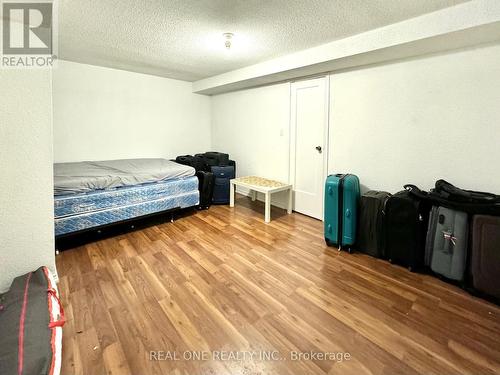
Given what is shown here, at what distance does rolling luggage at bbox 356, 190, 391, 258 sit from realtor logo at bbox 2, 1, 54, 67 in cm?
307

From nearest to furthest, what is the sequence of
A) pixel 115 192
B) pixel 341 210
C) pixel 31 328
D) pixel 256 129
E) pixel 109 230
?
pixel 31 328, pixel 341 210, pixel 115 192, pixel 109 230, pixel 256 129

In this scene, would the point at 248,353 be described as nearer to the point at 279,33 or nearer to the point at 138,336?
the point at 138,336

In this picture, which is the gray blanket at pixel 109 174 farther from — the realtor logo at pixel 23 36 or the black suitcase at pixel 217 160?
the realtor logo at pixel 23 36

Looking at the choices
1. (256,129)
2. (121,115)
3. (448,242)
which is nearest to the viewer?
(448,242)

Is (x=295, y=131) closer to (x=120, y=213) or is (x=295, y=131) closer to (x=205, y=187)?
(x=205, y=187)

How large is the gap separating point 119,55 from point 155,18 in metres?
1.43

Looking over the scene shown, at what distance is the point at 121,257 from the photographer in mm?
2510

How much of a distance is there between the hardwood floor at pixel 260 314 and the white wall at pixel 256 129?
1815 mm

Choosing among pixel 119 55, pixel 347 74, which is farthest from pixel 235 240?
pixel 119 55

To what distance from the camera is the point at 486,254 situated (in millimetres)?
1900

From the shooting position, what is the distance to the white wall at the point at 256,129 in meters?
3.96

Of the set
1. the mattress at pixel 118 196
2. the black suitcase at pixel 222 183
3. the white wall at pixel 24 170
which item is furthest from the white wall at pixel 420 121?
the white wall at pixel 24 170

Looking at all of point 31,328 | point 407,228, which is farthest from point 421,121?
point 31,328

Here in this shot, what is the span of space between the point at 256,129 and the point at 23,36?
3147mm
